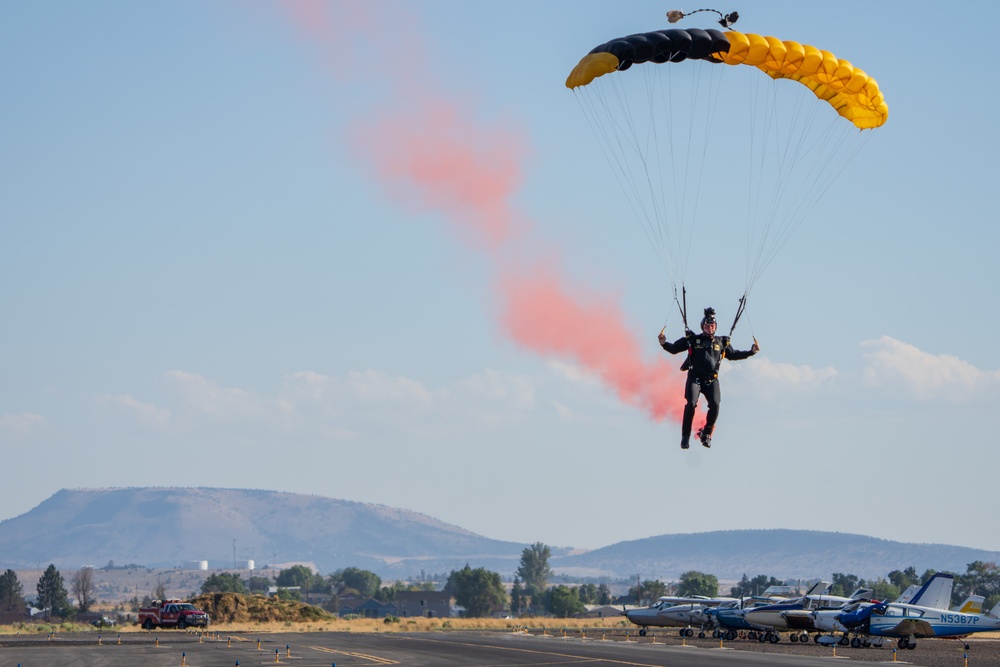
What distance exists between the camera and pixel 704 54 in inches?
1511

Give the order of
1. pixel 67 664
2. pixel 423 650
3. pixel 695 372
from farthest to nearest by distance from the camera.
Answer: pixel 423 650
pixel 67 664
pixel 695 372

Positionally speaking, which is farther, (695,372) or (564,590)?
(564,590)

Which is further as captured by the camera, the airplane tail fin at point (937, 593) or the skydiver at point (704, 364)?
the airplane tail fin at point (937, 593)

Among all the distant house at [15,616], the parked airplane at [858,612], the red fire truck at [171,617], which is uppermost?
the parked airplane at [858,612]

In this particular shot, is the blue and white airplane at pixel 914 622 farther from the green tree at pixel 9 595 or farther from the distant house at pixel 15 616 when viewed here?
the green tree at pixel 9 595

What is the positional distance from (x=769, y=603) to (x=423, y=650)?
67.8 feet

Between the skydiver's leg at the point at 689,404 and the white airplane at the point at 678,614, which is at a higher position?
the skydiver's leg at the point at 689,404

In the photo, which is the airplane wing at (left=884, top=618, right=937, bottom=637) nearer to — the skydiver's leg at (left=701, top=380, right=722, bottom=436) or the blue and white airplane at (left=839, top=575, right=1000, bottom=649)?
the blue and white airplane at (left=839, top=575, right=1000, bottom=649)

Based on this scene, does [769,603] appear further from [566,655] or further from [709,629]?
[566,655]

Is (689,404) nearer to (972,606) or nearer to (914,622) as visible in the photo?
(914,622)

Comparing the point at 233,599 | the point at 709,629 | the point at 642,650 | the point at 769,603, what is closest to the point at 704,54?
the point at 642,650

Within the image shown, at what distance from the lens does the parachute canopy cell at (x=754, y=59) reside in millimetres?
37750

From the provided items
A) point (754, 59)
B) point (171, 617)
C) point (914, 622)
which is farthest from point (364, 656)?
point (171, 617)

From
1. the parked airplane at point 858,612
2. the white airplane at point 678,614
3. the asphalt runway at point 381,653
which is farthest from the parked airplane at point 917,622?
the white airplane at point 678,614
